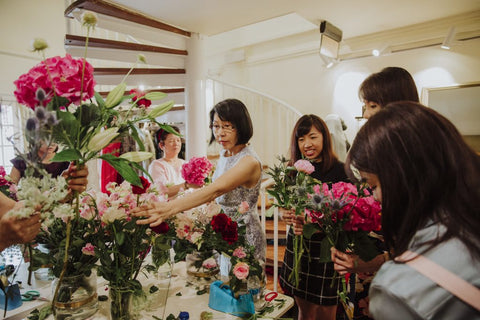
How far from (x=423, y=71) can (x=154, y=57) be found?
3510 millimetres

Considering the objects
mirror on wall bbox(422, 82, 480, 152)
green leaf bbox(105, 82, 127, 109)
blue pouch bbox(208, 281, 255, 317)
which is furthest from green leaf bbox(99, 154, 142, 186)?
mirror on wall bbox(422, 82, 480, 152)

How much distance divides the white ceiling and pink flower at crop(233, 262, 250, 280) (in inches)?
77.4

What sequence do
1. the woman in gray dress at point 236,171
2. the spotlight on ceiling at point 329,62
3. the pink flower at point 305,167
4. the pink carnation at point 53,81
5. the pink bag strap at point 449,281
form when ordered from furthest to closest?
the spotlight on ceiling at point 329,62
the woman in gray dress at point 236,171
the pink flower at point 305,167
the pink carnation at point 53,81
the pink bag strap at point 449,281

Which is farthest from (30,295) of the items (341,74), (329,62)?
(341,74)

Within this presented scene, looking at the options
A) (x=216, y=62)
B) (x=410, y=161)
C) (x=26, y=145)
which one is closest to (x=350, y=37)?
(x=216, y=62)

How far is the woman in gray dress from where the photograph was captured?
1360mm

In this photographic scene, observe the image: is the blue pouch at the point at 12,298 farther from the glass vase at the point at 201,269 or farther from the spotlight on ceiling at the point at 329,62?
the spotlight on ceiling at the point at 329,62

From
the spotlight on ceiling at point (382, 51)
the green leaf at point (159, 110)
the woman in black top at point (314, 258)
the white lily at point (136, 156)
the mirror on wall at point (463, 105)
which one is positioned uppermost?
the spotlight on ceiling at point (382, 51)

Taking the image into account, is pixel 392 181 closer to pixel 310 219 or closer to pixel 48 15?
pixel 310 219

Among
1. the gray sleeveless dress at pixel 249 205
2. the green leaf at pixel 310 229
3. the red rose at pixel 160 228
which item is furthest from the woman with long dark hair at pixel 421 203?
the gray sleeveless dress at pixel 249 205

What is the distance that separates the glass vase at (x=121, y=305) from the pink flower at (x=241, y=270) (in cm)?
30

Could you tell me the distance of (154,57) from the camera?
99.7 inches

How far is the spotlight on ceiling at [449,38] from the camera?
338 cm

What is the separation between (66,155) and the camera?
2.11 feet
